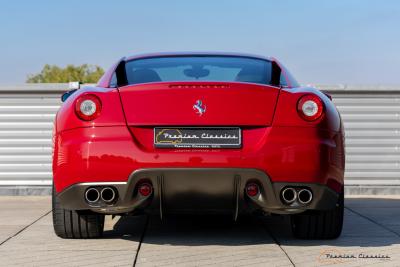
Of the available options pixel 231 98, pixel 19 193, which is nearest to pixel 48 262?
pixel 231 98

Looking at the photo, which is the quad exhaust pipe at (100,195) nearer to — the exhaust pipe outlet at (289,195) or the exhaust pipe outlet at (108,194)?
the exhaust pipe outlet at (108,194)

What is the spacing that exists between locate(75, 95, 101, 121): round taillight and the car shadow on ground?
3.78ft

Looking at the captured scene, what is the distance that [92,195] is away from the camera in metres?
4.39

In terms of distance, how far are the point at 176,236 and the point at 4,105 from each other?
567 cm

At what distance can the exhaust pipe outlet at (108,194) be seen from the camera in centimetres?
432

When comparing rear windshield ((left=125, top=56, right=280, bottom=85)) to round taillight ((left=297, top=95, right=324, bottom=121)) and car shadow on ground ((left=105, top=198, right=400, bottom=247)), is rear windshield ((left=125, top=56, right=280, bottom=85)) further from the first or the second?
car shadow on ground ((left=105, top=198, right=400, bottom=247))

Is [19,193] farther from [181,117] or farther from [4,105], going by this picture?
[181,117]

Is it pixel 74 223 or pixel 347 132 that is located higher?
pixel 74 223

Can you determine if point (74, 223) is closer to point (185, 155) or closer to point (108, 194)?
point (108, 194)

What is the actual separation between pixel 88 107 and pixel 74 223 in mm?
1058

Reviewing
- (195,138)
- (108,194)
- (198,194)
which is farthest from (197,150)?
(108,194)

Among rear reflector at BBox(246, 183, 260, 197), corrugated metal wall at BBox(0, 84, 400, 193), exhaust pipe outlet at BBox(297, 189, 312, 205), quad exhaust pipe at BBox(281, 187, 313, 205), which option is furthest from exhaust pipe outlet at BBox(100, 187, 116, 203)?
corrugated metal wall at BBox(0, 84, 400, 193)

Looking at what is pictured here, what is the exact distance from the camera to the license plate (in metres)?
4.27

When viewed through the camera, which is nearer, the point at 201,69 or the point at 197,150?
the point at 197,150
